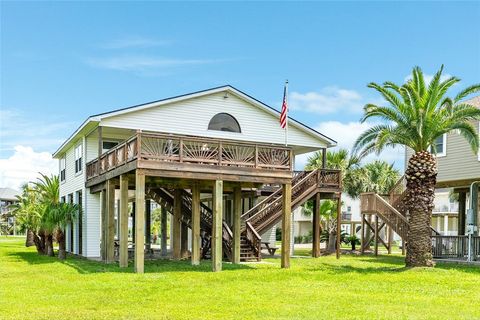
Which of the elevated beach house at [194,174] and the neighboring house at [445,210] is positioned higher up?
the elevated beach house at [194,174]

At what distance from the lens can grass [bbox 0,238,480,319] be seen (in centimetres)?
1135

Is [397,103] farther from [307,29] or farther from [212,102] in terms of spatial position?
[212,102]

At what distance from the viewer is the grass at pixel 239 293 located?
37.2 ft

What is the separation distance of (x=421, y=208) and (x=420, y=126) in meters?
2.80

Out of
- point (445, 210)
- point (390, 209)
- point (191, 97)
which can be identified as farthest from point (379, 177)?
point (191, 97)

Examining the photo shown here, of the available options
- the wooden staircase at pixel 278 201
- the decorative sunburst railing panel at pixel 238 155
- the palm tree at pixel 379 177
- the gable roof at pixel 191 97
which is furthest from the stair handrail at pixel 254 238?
the palm tree at pixel 379 177

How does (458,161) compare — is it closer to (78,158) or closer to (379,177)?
(78,158)

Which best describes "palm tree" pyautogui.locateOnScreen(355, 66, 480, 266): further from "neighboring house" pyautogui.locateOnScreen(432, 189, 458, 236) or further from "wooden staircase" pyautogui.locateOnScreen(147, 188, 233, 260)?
"neighboring house" pyautogui.locateOnScreen(432, 189, 458, 236)

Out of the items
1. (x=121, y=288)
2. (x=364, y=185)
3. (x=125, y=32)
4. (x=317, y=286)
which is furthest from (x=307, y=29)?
(x=364, y=185)

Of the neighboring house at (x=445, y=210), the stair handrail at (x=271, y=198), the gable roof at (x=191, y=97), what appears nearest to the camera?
the gable roof at (x=191, y=97)

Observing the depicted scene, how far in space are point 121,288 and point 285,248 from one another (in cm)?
728

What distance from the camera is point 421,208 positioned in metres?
20.5

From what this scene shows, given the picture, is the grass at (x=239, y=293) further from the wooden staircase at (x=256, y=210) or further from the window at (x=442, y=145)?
the window at (x=442, y=145)

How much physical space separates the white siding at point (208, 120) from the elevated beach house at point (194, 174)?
44 millimetres
